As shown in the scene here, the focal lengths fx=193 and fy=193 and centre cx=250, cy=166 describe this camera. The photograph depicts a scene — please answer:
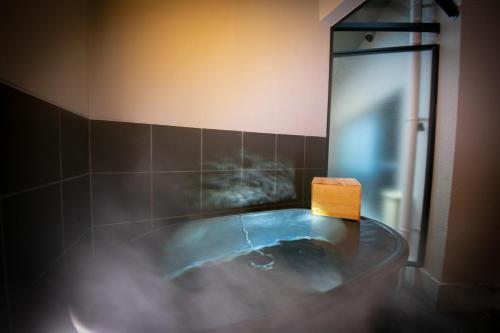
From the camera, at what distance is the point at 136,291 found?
551 millimetres

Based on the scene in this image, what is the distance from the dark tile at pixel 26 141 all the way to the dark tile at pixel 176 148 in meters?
0.45

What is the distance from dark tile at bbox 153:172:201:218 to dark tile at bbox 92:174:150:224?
0.17 feet

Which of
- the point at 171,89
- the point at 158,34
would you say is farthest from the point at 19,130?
the point at 158,34

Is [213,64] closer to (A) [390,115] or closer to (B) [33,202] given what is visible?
(B) [33,202]

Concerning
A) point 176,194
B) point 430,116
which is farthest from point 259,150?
point 430,116

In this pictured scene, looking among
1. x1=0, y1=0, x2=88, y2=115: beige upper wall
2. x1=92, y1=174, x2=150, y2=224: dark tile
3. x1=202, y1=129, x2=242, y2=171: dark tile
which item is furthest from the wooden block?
x1=0, y1=0, x2=88, y2=115: beige upper wall

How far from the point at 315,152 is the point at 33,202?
1.59 metres

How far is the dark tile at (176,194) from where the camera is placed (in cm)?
113

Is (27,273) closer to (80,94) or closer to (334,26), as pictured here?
(80,94)

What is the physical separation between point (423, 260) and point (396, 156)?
0.92m

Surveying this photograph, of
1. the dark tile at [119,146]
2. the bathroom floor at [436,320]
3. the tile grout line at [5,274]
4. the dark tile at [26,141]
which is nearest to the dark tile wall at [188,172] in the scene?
the dark tile at [119,146]

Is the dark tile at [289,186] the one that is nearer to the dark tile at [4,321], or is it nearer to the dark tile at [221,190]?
the dark tile at [221,190]

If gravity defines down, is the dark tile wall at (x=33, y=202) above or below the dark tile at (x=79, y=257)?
above

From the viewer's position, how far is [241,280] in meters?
0.65
